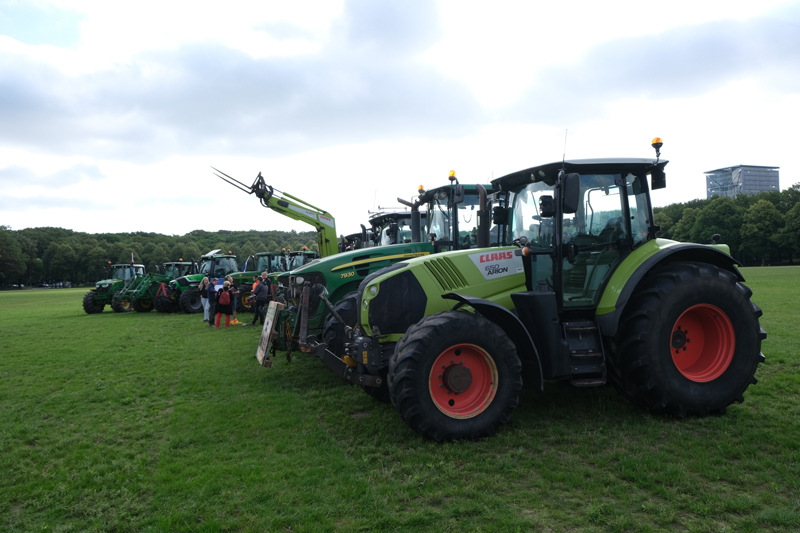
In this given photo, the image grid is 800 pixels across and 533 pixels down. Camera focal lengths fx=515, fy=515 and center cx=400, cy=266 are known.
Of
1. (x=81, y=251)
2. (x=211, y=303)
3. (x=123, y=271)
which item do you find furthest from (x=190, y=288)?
(x=81, y=251)

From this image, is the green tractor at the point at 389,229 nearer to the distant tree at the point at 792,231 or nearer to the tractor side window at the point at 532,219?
the tractor side window at the point at 532,219

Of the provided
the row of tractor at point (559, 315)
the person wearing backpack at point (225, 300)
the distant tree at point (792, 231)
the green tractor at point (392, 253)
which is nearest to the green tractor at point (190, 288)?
the person wearing backpack at point (225, 300)

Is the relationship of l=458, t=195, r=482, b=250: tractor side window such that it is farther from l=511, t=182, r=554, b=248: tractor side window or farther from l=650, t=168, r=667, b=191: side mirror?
l=650, t=168, r=667, b=191: side mirror

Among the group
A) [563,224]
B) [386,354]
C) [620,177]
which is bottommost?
[386,354]

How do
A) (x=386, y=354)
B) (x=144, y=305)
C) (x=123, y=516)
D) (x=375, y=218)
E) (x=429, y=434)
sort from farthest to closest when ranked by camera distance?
(x=144, y=305)
(x=375, y=218)
(x=386, y=354)
(x=429, y=434)
(x=123, y=516)

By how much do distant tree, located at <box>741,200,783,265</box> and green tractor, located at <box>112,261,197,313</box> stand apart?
65269 mm

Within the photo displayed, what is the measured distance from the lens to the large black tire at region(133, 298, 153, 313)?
21438 millimetres

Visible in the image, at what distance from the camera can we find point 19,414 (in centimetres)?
643

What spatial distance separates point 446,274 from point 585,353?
1.64m

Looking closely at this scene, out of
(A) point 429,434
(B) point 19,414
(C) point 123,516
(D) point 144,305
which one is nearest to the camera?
(C) point 123,516

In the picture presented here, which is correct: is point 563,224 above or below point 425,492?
above

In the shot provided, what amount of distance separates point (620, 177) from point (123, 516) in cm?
563

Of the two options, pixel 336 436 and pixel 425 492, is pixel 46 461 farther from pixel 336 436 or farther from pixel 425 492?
pixel 425 492

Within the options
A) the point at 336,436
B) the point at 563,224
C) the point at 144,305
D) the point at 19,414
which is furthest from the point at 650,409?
the point at 144,305
